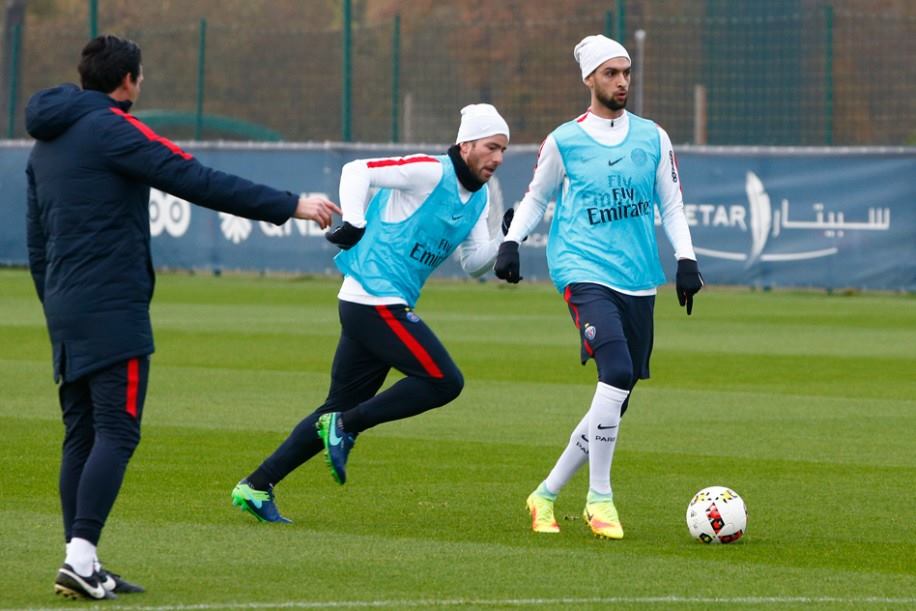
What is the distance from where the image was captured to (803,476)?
1043 cm

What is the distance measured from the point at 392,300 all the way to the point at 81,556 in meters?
2.44

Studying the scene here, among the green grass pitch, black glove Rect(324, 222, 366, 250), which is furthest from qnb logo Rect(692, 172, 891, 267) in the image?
black glove Rect(324, 222, 366, 250)

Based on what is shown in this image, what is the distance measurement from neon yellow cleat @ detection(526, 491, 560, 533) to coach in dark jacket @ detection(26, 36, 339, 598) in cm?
228

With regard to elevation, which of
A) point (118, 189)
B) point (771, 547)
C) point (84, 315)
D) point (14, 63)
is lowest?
point (771, 547)

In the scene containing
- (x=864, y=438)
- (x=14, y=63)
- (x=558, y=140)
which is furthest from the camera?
(x=14, y=63)

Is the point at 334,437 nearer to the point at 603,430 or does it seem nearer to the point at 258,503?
the point at 258,503

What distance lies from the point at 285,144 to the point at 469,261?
19.5 m

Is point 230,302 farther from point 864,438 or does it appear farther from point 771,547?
point 771,547

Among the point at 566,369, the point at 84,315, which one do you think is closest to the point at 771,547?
the point at 84,315

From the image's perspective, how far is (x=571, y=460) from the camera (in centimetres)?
888

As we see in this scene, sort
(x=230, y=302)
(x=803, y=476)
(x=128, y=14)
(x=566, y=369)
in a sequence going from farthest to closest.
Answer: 1. (x=128, y=14)
2. (x=230, y=302)
3. (x=566, y=369)
4. (x=803, y=476)

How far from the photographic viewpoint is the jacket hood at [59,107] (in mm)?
6828

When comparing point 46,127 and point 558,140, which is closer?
point 46,127

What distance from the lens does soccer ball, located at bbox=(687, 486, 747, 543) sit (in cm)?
826
